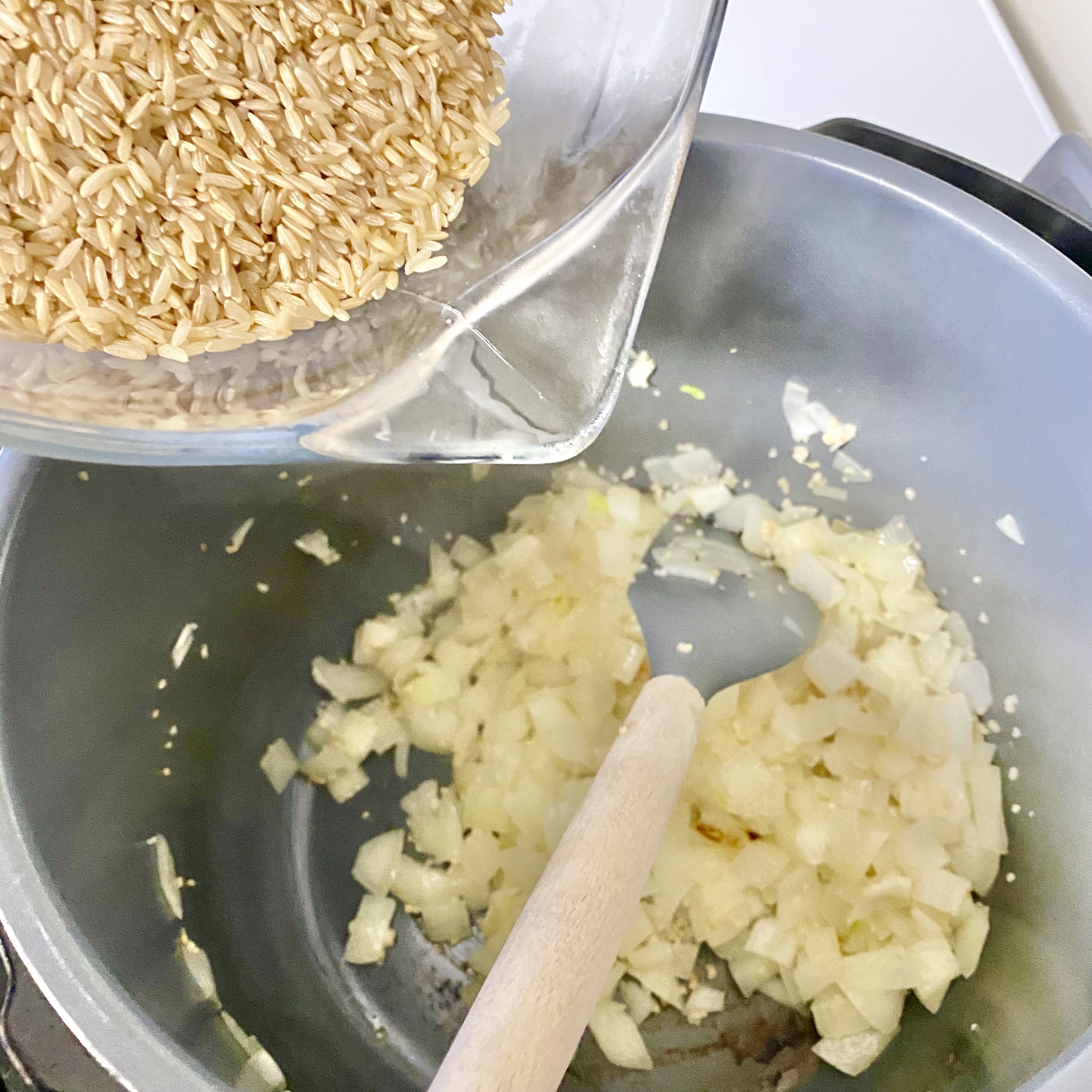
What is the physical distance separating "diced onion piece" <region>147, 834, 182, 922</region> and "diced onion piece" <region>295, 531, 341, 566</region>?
29 centimetres

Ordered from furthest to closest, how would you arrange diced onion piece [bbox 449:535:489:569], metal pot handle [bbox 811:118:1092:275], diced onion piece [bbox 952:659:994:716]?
diced onion piece [bbox 449:535:489:569], diced onion piece [bbox 952:659:994:716], metal pot handle [bbox 811:118:1092:275]

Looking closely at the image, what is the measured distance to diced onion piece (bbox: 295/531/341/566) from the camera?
0.88m

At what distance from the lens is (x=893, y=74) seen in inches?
41.9

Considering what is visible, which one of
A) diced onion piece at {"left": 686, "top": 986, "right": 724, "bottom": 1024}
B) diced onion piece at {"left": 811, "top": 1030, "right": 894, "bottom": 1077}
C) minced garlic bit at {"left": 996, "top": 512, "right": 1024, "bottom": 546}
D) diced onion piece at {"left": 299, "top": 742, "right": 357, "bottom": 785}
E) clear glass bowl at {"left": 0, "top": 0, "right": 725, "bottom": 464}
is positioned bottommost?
diced onion piece at {"left": 686, "top": 986, "right": 724, "bottom": 1024}

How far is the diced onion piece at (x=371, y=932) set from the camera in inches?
32.8

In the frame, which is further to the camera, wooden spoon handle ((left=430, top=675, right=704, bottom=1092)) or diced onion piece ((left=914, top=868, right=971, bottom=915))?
diced onion piece ((left=914, top=868, right=971, bottom=915))

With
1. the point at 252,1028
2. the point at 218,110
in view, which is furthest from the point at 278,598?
the point at 218,110

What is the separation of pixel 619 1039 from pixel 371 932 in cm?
25

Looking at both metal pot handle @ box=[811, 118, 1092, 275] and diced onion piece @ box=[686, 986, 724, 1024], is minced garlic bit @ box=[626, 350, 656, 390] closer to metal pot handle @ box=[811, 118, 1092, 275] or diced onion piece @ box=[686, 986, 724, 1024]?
metal pot handle @ box=[811, 118, 1092, 275]

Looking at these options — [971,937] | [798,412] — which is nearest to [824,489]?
[798,412]

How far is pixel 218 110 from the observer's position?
1.66ft

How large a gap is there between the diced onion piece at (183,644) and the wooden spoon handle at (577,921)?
367 mm

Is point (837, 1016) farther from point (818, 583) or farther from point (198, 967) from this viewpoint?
point (198, 967)

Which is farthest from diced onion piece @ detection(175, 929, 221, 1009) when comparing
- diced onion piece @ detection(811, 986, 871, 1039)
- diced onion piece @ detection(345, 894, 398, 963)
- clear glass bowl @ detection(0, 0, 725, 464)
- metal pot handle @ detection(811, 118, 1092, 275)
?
metal pot handle @ detection(811, 118, 1092, 275)
